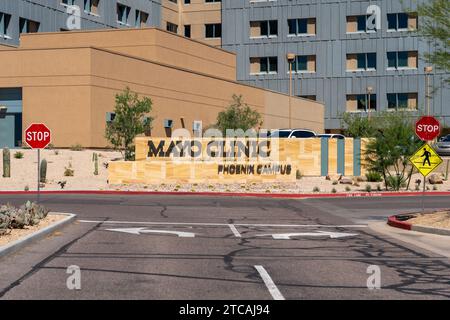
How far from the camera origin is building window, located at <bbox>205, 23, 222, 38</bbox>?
87.7 m

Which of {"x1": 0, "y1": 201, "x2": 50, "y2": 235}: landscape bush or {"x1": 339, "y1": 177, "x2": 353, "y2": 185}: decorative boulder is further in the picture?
{"x1": 339, "y1": 177, "x2": 353, "y2": 185}: decorative boulder

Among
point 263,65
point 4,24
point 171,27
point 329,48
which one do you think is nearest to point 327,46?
point 329,48

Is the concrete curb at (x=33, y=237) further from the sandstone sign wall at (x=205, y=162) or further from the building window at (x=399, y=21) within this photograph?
the building window at (x=399, y=21)

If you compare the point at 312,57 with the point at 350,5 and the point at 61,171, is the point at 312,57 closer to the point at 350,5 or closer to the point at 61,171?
the point at 350,5

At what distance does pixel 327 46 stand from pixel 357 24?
11.9ft

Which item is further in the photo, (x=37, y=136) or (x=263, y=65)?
(x=263, y=65)

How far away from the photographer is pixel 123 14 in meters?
Answer: 76.2

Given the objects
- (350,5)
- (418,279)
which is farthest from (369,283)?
(350,5)

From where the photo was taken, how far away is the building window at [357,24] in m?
81.4

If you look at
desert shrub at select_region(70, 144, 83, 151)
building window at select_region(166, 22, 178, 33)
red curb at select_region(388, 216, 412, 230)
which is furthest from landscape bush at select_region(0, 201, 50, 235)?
building window at select_region(166, 22, 178, 33)

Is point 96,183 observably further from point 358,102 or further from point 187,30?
point 187,30

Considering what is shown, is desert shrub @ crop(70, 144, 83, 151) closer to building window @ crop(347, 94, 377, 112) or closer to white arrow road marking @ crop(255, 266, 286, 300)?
white arrow road marking @ crop(255, 266, 286, 300)

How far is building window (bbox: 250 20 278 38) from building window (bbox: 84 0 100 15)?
62.7 feet
